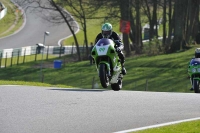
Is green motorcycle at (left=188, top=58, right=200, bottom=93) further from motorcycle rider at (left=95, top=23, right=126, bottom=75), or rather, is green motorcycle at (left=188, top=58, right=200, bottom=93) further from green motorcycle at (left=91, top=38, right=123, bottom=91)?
green motorcycle at (left=91, top=38, right=123, bottom=91)

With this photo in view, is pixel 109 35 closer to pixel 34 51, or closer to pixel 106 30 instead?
pixel 106 30

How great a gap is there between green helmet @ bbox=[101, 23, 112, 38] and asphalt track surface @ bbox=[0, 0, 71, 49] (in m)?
48.5

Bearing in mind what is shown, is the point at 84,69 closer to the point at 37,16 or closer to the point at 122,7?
the point at 122,7

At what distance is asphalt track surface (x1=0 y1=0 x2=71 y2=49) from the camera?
70000 mm

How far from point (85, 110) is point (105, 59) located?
5.76 m

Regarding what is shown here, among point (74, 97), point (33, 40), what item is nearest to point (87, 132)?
point (74, 97)

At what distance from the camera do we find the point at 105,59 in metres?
18.1

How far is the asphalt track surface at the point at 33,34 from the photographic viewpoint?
7000 centimetres

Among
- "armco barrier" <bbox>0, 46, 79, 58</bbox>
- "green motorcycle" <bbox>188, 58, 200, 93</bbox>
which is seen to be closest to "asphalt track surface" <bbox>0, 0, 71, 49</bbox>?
"armco barrier" <bbox>0, 46, 79, 58</bbox>

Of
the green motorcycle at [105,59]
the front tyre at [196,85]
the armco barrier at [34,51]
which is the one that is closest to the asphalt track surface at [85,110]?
the green motorcycle at [105,59]

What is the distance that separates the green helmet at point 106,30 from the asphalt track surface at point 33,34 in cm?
4852

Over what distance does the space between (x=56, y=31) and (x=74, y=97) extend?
6563cm

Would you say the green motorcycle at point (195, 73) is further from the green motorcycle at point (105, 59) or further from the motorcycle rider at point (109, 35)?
the green motorcycle at point (105, 59)

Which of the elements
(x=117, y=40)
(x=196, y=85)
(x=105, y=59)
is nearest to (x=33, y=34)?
(x=196, y=85)
